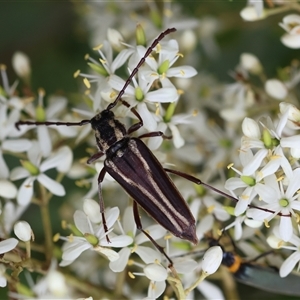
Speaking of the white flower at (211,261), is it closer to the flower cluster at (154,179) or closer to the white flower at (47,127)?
the flower cluster at (154,179)

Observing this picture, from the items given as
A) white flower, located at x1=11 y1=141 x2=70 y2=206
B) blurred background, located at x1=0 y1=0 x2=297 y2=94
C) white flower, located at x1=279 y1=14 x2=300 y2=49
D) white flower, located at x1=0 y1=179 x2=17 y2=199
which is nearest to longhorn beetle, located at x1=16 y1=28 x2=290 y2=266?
white flower, located at x1=11 y1=141 x2=70 y2=206

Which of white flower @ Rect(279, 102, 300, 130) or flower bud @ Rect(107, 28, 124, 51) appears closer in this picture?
white flower @ Rect(279, 102, 300, 130)

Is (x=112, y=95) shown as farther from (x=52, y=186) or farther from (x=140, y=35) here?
(x=52, y=186)

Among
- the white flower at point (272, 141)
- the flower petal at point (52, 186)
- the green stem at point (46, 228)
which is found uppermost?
the white flower at point (272, 141)

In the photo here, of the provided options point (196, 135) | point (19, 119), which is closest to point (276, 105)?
point (196, 135)

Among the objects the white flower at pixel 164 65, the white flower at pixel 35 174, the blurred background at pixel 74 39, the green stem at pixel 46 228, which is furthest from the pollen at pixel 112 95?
the blurred background at pixel 74 39

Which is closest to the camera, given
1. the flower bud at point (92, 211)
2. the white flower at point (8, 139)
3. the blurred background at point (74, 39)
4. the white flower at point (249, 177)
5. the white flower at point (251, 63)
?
the white flower at point (249, 177)

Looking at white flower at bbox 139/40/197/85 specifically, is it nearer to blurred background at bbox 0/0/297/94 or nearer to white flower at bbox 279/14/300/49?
white flower at bbox 279/14/300/49

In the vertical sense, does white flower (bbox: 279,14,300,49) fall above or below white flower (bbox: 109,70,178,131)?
above
